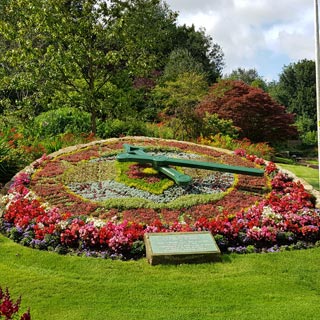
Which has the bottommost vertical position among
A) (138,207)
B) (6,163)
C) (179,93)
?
(138,207)

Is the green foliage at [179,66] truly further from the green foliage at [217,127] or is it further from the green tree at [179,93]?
the green foliage at [217,127]

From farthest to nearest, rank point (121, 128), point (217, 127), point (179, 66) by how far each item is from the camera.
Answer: point (179, 66) → point (217, 127) → point (121, 128)

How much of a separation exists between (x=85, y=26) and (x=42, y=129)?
10.8ft

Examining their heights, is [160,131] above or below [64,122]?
below

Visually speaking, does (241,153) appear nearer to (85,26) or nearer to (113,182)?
(113,182)

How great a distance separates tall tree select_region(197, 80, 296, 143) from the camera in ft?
61.1

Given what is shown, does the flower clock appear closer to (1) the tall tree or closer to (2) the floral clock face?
(2) the floral clock face

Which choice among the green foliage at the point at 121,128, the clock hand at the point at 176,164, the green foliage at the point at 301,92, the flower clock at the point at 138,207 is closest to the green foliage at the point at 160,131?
the green foliage at the point at 121,128

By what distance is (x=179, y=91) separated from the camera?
21.1m

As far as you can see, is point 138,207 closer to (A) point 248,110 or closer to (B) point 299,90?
(A) point 248,110

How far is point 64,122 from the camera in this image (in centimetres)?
1484

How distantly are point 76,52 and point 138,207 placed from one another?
7478mm

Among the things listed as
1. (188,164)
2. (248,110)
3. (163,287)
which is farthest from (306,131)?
(163,287)

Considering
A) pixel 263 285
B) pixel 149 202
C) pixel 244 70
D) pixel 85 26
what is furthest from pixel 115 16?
pixel 244 70
